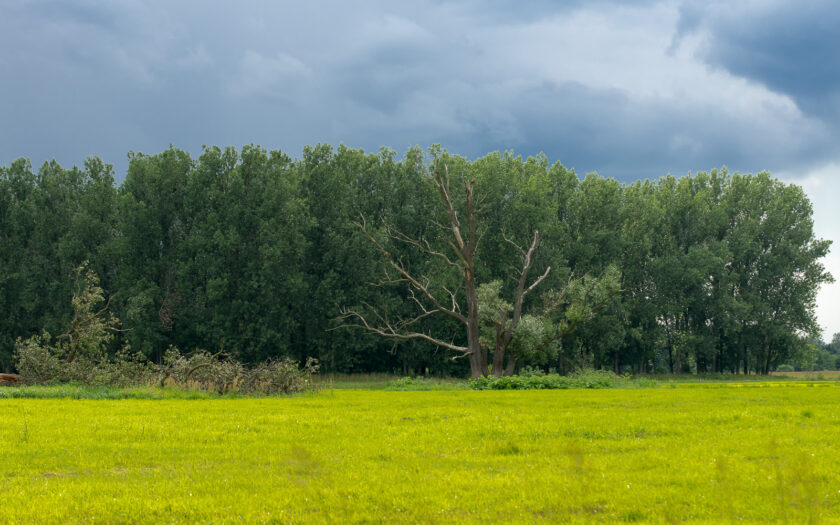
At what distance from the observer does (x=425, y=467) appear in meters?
9.49

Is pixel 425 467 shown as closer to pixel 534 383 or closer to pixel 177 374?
pixel 177 374

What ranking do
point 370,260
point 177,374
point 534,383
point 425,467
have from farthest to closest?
point 370,260
point 534,383
point 177,374
point 425,467

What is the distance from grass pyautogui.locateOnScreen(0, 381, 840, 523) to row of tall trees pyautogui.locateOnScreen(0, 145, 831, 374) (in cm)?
3069

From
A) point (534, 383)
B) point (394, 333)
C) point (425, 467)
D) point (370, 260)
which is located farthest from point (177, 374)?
point (370, 260)

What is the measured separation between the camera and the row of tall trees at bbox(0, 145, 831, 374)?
2084 inches

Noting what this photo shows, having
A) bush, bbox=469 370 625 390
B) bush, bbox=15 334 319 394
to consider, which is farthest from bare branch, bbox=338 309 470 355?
bush, bbox=15 334 319 394

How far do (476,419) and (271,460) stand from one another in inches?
250

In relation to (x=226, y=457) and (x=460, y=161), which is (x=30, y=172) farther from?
(x=226, y=457)

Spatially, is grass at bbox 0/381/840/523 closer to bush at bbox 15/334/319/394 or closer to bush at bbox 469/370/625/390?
bush at bbox 15/334/319/394

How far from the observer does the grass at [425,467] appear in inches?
288

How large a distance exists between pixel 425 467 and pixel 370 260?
48829mm

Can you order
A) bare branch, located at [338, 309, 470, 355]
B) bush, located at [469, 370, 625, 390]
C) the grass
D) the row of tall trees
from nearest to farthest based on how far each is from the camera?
the grass, bush, located at [469, 370, 625, 390], bare branch, located at [338, 309, 470, 355], the row of tall trees

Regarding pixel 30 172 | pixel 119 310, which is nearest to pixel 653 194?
pixel 119 310

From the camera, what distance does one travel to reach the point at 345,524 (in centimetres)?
689
